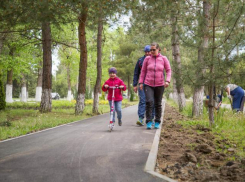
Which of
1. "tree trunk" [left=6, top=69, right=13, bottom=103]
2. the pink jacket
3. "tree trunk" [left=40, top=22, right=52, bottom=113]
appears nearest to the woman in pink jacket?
the pink jacket

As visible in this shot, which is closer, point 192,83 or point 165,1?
point 192,83

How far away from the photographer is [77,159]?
4500 millimetres

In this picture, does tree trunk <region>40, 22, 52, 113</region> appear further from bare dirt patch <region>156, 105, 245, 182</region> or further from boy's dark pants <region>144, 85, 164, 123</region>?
bare dirt patch <region>156, 105, 245, 182</region>

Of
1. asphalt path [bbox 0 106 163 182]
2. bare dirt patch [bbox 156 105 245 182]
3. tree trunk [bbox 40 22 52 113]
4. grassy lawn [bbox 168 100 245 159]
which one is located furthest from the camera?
tree trunk [bbox 40 22 52 113]

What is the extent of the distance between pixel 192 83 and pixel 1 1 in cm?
680

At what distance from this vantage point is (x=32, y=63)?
79.9 ft

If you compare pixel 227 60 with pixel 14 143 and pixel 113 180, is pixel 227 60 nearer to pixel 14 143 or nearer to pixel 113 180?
pixel 113 180

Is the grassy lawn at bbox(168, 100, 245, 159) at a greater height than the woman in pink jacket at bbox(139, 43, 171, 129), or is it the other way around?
the woman in pink jacket at bbox(139, 43, 171, 129)

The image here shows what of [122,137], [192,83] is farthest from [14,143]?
[192,83]

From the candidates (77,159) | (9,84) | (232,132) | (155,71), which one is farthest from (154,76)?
(9,84)

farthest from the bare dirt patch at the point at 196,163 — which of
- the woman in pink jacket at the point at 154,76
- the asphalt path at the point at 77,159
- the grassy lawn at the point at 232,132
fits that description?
the woman in pink jacket at the point at 154,76

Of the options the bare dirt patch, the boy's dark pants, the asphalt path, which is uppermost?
→ the boy's dark pants

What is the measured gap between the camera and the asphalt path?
11.8 feet

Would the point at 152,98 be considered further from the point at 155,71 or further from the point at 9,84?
the point at 9,84
